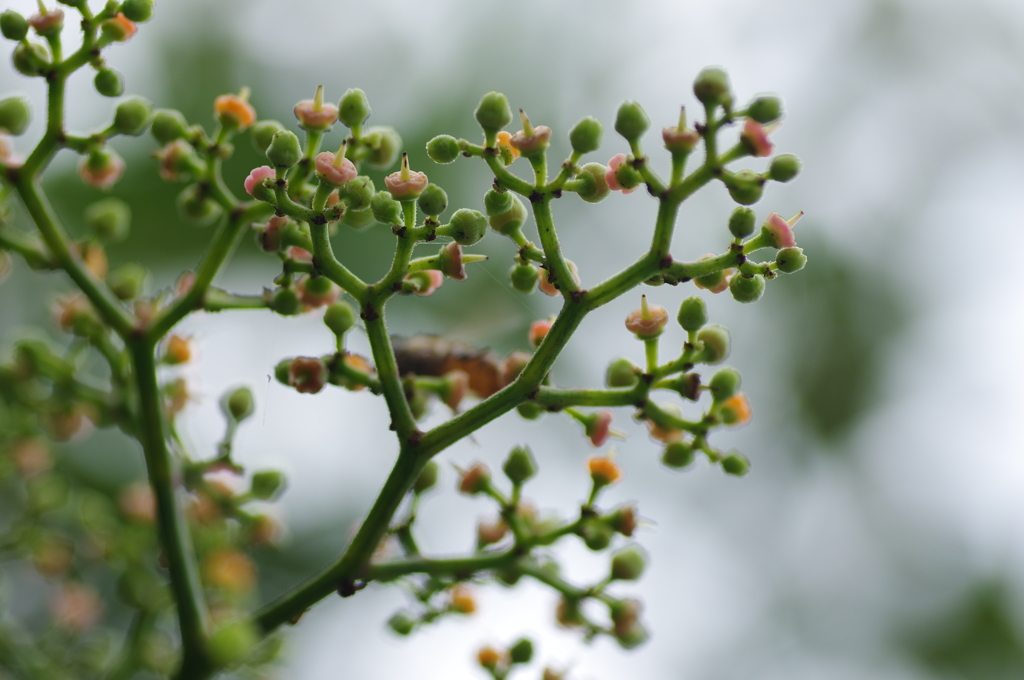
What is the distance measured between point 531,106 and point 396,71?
0.81m

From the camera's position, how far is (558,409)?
46.6 inches

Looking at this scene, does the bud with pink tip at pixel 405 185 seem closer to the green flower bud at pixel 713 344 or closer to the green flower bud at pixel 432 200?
the green flower bud at pixel 432 200

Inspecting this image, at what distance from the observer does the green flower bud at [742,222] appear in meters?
1.14

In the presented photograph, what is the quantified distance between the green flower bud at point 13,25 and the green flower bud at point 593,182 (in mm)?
811

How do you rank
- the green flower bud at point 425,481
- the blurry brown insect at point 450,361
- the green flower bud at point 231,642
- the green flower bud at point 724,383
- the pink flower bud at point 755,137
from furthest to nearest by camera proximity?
the blurry brown insect at point 450,361 → the green flower bud at point 425,481 → the green flower bud at point 724,383 → the pink flower bud at point 755,137 → the green flower bud at point 231,642

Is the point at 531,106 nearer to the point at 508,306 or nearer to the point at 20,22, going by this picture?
the point at 508,306

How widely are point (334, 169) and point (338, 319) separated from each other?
225mm

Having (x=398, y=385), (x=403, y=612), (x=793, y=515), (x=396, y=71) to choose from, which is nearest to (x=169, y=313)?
(x=398, y=385)

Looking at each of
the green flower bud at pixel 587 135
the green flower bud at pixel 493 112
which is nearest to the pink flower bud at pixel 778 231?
the green flower bud at pixel 587 135

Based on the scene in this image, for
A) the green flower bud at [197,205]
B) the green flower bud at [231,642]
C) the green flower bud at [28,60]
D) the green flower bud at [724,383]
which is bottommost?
the green flower bud at [231,642]

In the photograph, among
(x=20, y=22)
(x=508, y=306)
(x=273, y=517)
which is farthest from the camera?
(x=508, y=306)

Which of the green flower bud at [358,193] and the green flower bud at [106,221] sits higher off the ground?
the green flower bud at [106,221]

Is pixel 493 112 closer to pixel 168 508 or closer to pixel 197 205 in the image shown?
pixel 197 205

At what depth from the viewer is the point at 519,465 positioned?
4.66ft
